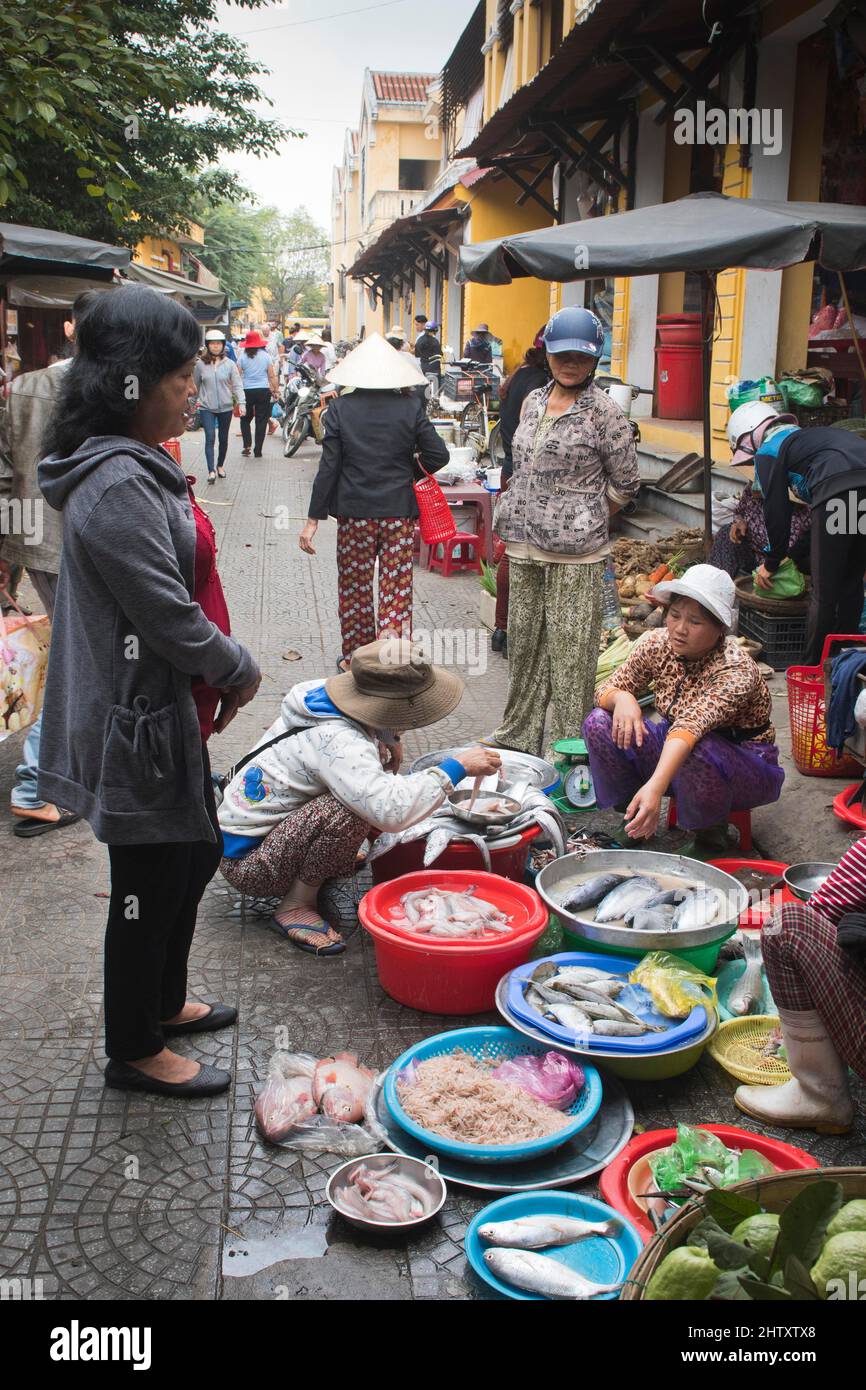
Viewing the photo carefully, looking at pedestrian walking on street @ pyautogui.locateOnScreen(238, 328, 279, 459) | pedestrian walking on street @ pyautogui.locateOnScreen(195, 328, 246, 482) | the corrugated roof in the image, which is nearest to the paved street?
pedestrian walking on street @ pyautogui.locateOnScreen(195, 328, 246, 482)

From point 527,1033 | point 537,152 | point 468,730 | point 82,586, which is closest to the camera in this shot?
point 82,586

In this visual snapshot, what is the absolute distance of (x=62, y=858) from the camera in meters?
4.75

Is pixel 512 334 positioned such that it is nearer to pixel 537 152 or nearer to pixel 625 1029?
pixel 537 152

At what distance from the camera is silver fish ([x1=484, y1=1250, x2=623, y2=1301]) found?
7.87ft

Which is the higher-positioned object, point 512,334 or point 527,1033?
point 512,334

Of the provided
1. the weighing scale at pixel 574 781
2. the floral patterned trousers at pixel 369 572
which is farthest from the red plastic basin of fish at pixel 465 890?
the floral patterned trousers at pixel 369 572

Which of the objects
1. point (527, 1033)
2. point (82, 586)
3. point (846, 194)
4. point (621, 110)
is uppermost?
point (621, 110)

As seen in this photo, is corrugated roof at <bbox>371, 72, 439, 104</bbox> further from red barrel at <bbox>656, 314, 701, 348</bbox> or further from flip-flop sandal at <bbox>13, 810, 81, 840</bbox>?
flip-flop sandal at <bbox>13, 810, 81, 840</bbox>

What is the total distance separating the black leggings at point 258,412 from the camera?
17938 mm

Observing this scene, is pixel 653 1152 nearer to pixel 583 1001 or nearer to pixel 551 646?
pixel 583 1001

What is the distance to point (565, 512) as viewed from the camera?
5.36 metres

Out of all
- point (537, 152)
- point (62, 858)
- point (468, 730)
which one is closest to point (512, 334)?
point (537, 152)
